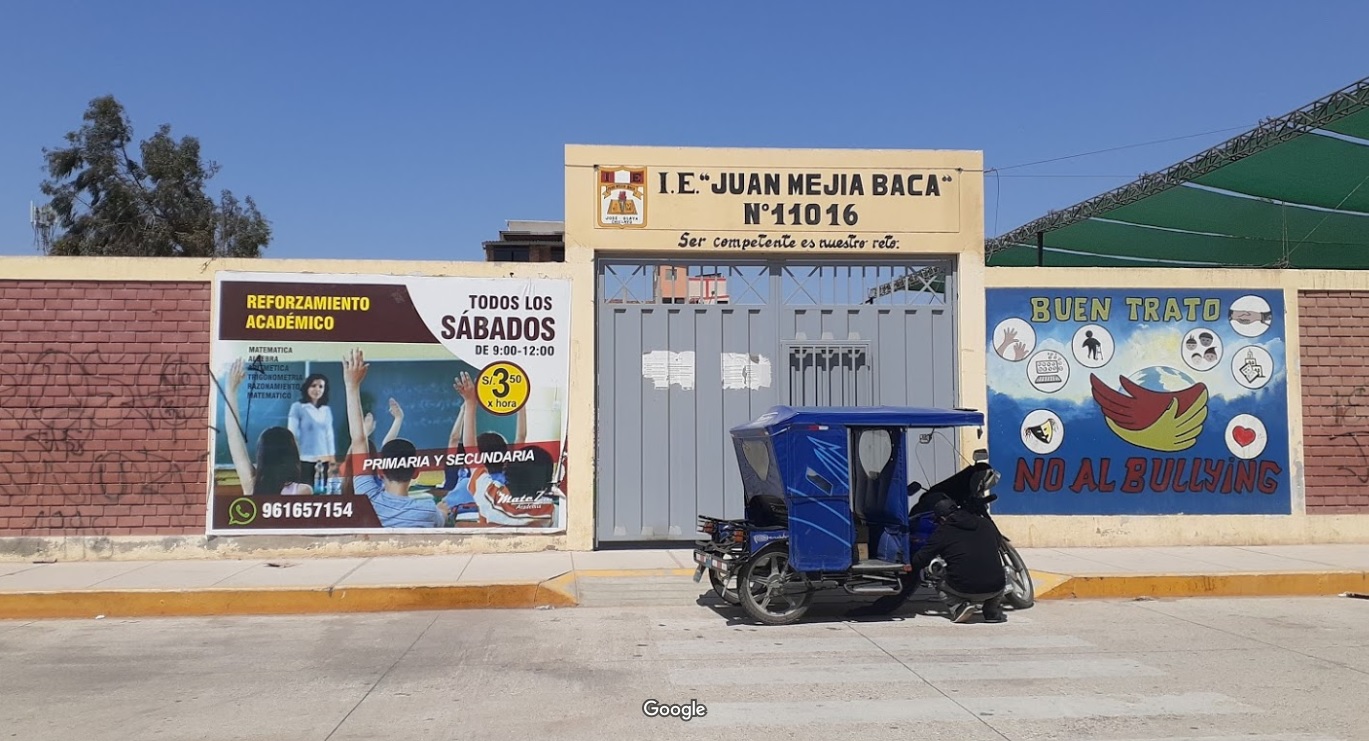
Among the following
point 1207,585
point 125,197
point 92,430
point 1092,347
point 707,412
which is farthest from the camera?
point 125,197

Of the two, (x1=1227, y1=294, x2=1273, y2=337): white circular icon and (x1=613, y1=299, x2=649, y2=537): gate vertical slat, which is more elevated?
(x1=1227, y1=294, x2=1273, y2=337): white circular icon

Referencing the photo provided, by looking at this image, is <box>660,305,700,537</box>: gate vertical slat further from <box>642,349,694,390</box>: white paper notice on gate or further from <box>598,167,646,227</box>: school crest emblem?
<box>598,167,646,227</box>: school crest emblem

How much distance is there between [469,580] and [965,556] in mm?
4902

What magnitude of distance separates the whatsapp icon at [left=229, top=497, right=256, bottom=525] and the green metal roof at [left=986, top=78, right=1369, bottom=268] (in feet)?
49.4

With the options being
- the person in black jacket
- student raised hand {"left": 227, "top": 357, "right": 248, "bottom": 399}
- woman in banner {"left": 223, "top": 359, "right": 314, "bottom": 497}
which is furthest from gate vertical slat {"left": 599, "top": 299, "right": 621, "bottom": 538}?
the person in black jacket

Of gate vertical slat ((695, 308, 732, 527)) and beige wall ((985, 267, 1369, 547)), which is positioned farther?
beige wall ((985, 267, 1369, 547))

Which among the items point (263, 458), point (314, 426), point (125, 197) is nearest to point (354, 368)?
point (314, 426)

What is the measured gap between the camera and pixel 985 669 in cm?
760

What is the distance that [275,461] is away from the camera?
1248cm

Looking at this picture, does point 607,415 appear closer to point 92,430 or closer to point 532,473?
point 532,473

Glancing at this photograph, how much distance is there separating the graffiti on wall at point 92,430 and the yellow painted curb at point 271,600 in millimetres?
2365

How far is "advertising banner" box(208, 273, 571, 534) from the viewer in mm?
12445

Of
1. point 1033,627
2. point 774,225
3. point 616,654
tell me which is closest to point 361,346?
point 774,225

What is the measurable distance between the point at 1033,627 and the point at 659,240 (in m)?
6.44
